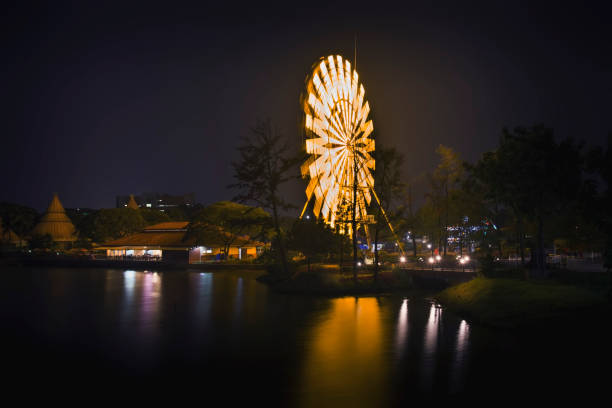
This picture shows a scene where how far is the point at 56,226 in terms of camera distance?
110 meters

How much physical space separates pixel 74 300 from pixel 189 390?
2588 cm

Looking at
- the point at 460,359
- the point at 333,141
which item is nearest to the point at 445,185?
the point at 333,141

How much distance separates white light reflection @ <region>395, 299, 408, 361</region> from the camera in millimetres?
22672

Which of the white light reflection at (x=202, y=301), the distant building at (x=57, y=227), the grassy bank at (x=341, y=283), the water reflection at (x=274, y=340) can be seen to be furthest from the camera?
the distant building at (x=57, y=227)

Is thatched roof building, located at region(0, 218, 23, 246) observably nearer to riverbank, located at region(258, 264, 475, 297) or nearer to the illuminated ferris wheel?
the illuminated ferris wheel

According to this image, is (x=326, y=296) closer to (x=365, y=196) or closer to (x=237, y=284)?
(x=237, y=284)

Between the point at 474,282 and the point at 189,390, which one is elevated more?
the point at 474,282

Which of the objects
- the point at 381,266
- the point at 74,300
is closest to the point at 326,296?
the point at 381,266

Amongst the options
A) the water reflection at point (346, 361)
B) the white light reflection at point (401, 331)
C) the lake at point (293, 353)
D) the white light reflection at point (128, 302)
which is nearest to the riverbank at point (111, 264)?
the white light reflection at point (128, 302)

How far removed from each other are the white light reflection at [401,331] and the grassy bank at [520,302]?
2873 mm

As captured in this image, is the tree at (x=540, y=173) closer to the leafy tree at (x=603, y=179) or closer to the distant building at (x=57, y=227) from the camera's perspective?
the leafy tree at (x=603, y=179)

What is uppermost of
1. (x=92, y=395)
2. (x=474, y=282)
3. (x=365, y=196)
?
(x=365, y=196)

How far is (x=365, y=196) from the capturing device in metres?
52.7

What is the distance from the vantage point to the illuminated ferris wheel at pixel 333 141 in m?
48.1
